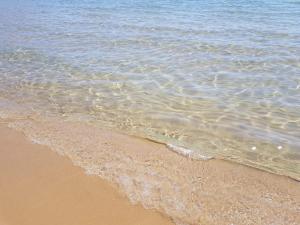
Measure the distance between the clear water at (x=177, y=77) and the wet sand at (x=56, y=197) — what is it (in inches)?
54.1

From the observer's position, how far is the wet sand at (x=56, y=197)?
11.2 feet

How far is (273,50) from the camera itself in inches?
363

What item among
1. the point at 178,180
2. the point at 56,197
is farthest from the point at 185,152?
the point at 56,197

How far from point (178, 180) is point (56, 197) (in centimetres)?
118

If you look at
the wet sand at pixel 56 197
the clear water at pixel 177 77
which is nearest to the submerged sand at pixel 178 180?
the wet sand at pixel 56 197

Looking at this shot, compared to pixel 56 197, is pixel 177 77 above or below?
below

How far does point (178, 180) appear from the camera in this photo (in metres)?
4.10

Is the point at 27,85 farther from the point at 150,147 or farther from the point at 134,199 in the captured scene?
the point at 134,199

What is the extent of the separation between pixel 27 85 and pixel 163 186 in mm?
4217

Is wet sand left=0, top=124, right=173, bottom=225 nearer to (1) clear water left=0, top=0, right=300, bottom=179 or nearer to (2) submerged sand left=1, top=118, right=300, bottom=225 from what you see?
(2) submerged sand left=1, top=118, right=300, bottom=225

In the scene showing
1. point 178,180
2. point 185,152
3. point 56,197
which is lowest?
point 185,152

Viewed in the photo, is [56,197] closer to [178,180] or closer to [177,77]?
[178,180]

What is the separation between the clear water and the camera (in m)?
5.35

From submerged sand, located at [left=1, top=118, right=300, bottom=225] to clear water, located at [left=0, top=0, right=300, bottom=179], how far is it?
0.35 meters
